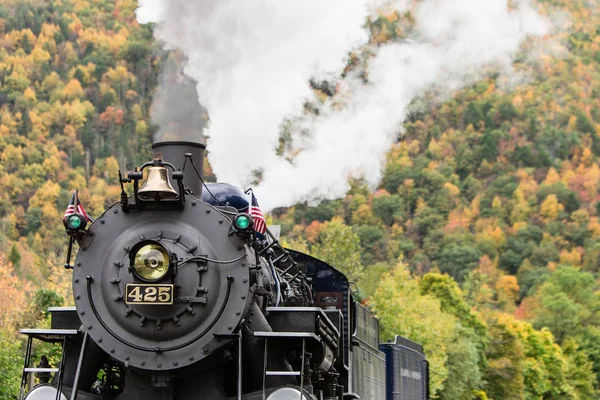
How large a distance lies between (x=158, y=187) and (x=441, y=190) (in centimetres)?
15331

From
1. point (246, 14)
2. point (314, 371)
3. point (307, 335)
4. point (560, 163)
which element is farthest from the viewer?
point (560, 163)

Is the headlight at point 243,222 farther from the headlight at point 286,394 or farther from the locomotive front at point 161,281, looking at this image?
the headlight at point 286,394

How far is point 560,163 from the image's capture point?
561 ft

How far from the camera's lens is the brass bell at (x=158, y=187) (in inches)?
400

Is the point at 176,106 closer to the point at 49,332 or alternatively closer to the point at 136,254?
the point at 49,332

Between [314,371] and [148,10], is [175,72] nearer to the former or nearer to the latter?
[148,10]

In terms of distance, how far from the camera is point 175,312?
32.6ft

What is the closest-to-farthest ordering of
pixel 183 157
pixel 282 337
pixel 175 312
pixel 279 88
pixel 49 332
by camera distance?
1. pixel 175 312
2. pixel 282 337
3. pixel 49 332
4. pixel 183 157
5. pixel 279 88

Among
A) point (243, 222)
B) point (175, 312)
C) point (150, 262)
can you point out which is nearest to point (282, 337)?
point (175, 312)

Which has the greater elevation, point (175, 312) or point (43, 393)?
point (175, 312)

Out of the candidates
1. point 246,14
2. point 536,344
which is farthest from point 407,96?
point 246,14

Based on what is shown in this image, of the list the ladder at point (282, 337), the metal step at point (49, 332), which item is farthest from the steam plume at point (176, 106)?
the ladder at point (282, 337)

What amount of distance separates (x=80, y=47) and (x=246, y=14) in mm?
115463

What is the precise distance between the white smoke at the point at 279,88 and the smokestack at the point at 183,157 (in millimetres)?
12620
